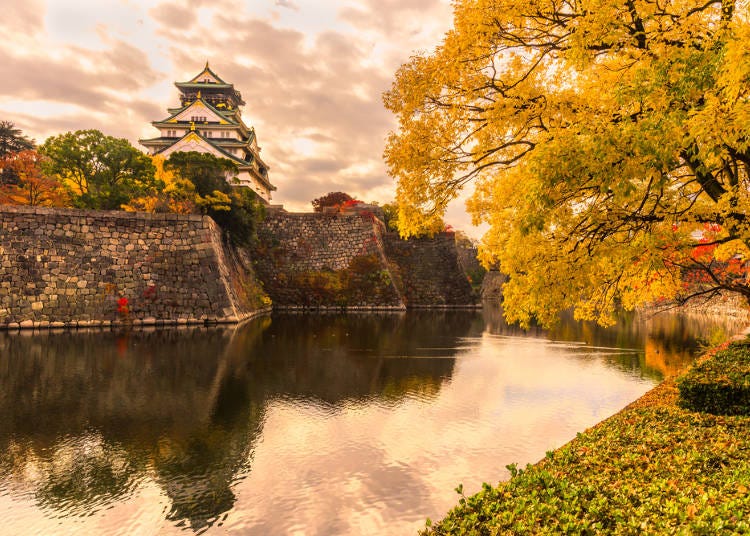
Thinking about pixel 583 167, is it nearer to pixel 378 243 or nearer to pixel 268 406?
pixel 268 406

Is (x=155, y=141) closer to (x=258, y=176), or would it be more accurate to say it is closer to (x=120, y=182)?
(x=258, y=176)

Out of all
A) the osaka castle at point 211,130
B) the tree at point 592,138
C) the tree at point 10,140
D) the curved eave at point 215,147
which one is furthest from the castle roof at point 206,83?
the tree at point 592,138

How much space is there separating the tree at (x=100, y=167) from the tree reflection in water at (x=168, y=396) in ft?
32.5

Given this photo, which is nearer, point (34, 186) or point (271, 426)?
point (271, 426)

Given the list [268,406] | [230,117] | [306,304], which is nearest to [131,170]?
[306,304]

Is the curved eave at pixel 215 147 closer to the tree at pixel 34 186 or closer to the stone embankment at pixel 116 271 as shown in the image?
the stone embankment at pixel 116 271

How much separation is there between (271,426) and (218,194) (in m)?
22.2

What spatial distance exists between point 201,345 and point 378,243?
81.9ft

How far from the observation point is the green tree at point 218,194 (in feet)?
93.2

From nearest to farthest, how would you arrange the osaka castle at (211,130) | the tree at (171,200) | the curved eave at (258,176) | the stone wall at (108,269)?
the stone wall at (108,269)
the tree at (171,200)
the osaka castle at (211,130)
the curved eave at (258,176)

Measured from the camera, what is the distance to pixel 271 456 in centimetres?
715

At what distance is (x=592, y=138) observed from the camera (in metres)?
5.33

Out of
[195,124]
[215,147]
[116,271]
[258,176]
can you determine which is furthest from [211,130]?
[116,271]

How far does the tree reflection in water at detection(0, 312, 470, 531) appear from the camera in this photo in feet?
20.0
